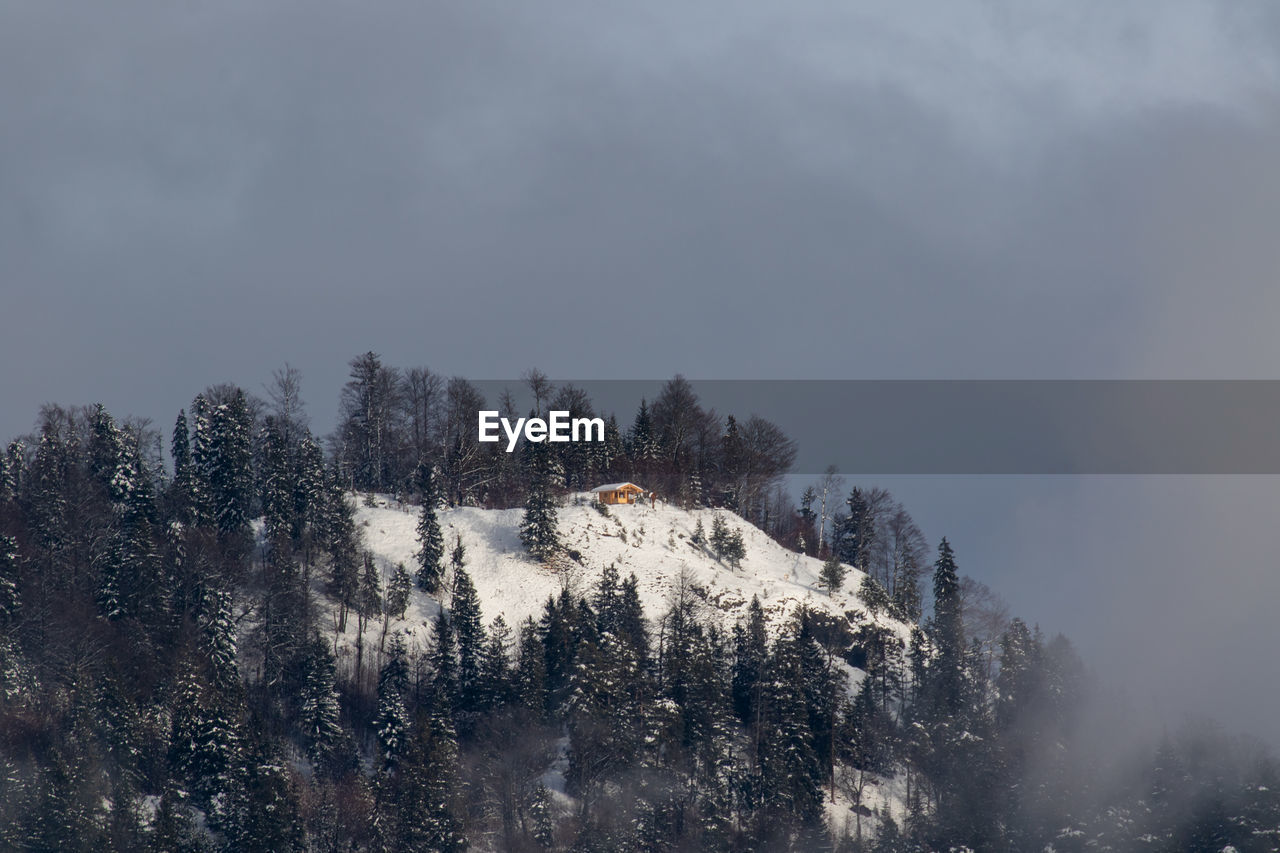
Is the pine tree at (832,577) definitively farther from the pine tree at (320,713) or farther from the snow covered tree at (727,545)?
the pine tree at (320,713)

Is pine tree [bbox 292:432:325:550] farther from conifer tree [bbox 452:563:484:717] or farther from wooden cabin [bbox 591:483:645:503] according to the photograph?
wooden cabin [bbox 591:483:645:503]

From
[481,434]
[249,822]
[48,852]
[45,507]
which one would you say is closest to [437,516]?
[481,434]

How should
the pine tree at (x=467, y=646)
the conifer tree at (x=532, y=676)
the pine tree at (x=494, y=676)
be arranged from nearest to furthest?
the conifer tree at (x=532, y=676)
the pine tree at (x=494, y=676)
the pine tree at (x=467, y=646)

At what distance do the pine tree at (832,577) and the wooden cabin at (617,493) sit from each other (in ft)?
59.9

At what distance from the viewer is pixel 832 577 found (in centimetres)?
12206

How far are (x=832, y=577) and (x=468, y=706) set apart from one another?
3752cm

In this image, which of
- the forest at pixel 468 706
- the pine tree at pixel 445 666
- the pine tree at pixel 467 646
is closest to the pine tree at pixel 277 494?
the forest at pixel 468 706

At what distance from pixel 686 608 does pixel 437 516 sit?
2341 cm

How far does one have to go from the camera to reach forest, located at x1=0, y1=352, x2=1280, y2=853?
83375 millimetres

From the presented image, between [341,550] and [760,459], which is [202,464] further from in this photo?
[760,459]

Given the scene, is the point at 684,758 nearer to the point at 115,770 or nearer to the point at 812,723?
the point at 812,723

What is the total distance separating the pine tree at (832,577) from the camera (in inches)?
4798

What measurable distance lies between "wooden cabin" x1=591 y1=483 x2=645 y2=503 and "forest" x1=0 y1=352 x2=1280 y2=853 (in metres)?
4.53

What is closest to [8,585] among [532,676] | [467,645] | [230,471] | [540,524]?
[230,471]
